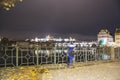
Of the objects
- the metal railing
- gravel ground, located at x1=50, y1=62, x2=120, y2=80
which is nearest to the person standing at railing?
the metal railing

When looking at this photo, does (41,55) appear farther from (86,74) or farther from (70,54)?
(86,74)

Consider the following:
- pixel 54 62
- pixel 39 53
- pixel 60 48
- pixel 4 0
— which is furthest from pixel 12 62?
pixel 4 0

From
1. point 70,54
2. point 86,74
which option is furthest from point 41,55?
point 86,74

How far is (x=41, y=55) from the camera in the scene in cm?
1383

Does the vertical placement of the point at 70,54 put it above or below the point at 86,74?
above

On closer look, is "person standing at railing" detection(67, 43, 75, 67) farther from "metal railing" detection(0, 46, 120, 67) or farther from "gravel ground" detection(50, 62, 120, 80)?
"gravel ground" detection(50, 62, 120, 80)

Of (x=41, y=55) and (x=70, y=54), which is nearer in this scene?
(x=41, y=55)

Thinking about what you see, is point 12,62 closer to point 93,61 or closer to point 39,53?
point 39,53

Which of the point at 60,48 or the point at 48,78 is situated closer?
the point at 48,78

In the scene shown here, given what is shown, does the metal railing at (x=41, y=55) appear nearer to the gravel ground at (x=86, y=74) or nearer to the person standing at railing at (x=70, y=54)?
the person standing at railing at (x=70, y=54)

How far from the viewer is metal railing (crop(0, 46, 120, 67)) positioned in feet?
41.7

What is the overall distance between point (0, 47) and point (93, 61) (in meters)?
7.48

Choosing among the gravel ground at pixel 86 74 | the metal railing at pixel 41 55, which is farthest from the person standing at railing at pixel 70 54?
the gravel ground at pixel 86 74

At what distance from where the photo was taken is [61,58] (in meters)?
15.0
